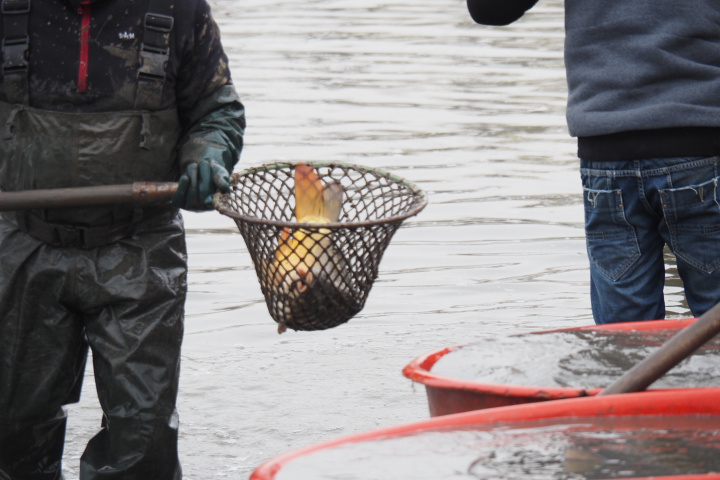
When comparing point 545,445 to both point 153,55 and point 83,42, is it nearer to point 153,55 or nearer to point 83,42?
point 153,55

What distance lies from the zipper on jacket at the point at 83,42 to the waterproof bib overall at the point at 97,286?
0.10 meters

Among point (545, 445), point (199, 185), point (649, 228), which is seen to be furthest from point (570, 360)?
point (199, 185)

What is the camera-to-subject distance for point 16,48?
3.87 m

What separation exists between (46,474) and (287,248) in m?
1.21

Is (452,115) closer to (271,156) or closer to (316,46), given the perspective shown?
(271,156)

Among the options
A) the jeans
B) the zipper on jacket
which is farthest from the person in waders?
the jeans

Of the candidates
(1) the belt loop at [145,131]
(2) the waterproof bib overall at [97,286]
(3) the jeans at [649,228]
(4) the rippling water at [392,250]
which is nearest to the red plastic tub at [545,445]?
(3) the jeans at [649,228]

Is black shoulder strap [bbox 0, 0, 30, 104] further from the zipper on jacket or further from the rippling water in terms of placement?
the rippling water

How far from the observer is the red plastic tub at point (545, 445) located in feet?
8.89

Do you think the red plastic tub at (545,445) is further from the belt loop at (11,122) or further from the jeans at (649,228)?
the belt loop at (11,122)

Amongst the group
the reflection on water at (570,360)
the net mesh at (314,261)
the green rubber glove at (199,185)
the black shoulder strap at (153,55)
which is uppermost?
the black shoulder strap at (153,55)

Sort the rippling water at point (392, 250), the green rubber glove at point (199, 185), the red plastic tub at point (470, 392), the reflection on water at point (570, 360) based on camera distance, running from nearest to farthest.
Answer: the red plastic tub at point (470, 392), the reflection on water at point (570, 360), the green rubber glove at point (199, 185), the rippling water at point (392, 250)

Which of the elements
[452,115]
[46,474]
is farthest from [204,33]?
[452,115]

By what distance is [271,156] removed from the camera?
1020cm
